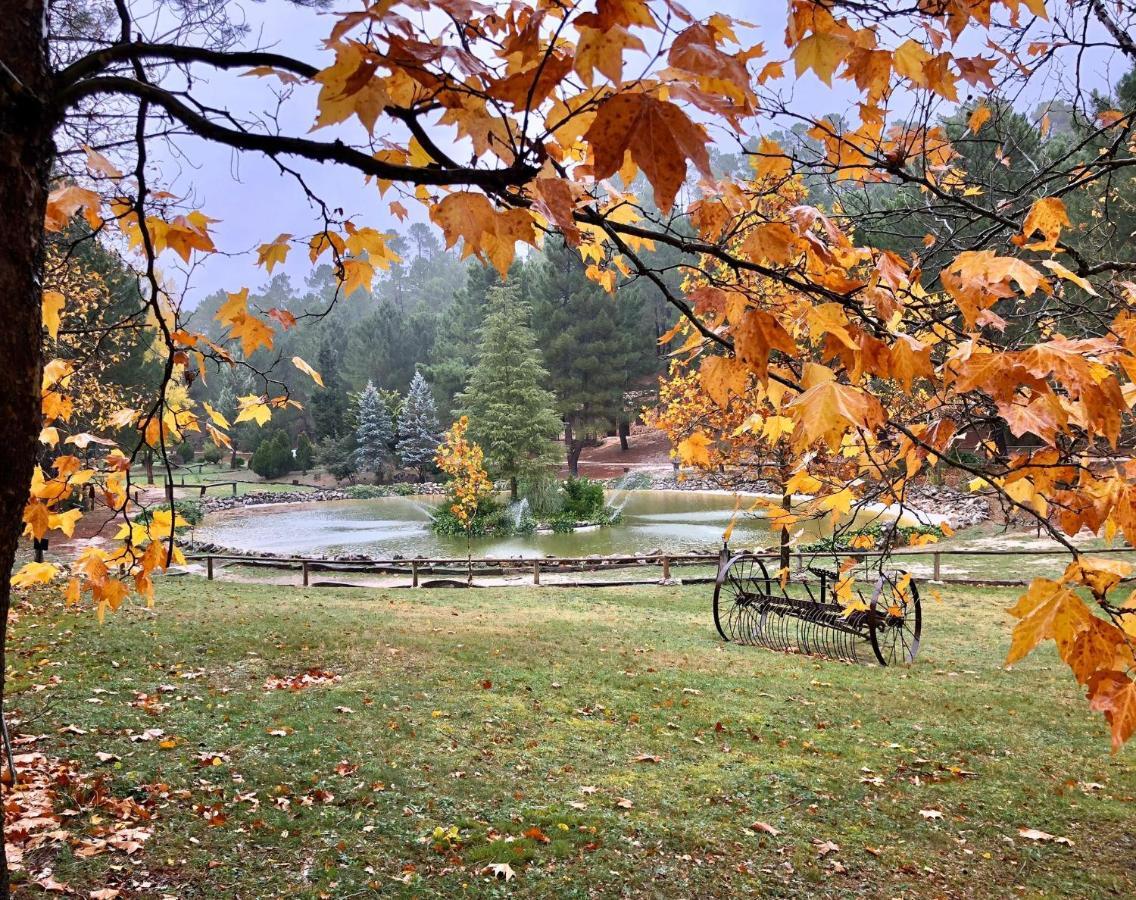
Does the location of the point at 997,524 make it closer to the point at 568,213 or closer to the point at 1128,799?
the point at 1128,799

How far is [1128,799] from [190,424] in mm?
5621

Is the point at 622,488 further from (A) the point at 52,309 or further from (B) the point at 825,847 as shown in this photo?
(A) the point at 52,309

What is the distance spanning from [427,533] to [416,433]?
15855 mm

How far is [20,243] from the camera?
1.52m

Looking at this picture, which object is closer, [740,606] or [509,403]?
[740,606]

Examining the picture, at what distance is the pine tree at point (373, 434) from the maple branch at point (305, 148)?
36.4m

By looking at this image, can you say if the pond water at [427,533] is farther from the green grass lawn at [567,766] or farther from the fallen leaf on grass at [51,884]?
the fallen leaf on grass at [51,884]

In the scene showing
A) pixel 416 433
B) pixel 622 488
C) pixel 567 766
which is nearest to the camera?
pixel 567 766

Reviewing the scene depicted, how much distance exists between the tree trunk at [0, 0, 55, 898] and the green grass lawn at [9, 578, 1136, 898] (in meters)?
2.09

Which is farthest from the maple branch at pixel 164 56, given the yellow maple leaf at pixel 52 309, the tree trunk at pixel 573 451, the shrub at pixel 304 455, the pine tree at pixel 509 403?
the shrub at pixel 304 455

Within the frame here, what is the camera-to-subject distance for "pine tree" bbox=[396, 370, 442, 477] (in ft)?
118

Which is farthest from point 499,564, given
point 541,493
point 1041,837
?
point 1041,837

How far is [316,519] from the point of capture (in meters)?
25.4

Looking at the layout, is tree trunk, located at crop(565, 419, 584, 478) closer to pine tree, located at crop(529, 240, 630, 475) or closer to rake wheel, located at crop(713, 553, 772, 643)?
pine tree, located at crop(529, 240, 630, 475)
